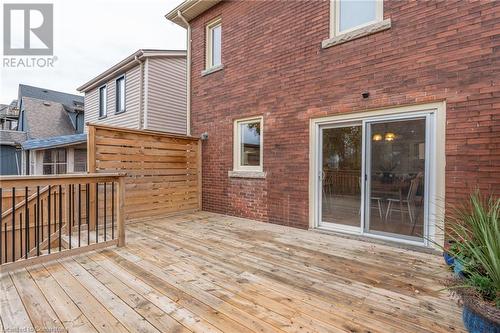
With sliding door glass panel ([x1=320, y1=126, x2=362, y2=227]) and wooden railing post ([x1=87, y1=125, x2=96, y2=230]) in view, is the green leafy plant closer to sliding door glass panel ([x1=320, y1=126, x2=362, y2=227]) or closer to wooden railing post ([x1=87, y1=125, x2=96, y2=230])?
sliding door glass panel ([x1=320, y1=126, x2=362, y2=227])

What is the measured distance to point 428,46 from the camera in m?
3.63

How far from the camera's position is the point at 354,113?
430 cm

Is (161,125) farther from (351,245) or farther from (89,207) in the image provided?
(351,245)

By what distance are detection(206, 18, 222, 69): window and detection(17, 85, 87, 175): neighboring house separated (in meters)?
7.76

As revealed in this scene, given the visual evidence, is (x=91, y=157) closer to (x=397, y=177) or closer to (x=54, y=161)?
(x=397, y=177)

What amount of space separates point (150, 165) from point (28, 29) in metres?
5.52

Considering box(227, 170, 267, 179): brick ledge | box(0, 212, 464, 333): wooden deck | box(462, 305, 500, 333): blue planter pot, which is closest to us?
box(462, 305, 500, 333): blue planter pot

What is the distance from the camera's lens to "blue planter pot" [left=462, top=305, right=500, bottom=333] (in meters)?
1.57

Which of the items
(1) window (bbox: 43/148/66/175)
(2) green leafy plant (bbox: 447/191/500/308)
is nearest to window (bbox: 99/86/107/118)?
(1) window (bbox: 43/148/66/175)

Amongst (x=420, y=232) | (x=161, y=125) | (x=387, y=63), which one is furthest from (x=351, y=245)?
(x=161, y=125)

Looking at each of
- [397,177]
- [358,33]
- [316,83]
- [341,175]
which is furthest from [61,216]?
[358,33]

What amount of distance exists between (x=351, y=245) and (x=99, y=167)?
4.60m

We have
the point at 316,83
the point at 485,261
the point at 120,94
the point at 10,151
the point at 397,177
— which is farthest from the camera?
the point at 10,151

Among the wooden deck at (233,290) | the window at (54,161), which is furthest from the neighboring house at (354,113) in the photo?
the window at (54,161)
